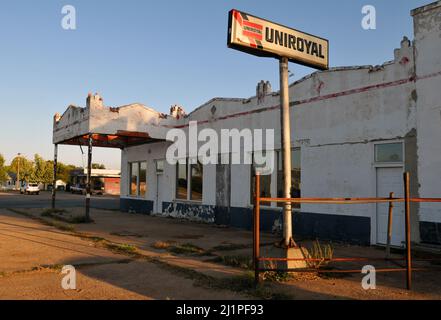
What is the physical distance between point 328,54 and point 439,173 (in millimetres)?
3912

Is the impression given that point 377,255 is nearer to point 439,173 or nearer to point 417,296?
point 439,173

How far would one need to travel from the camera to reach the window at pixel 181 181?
18.7 m

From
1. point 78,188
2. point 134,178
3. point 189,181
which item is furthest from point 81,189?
point 189,181

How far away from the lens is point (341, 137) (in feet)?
38.8

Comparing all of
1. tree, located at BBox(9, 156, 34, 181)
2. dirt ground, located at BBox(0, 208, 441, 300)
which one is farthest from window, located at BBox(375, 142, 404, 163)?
tree, located at BBox(9, 156, 34, 181)

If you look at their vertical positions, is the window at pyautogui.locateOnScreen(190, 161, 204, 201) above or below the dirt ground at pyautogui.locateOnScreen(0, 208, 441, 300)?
above

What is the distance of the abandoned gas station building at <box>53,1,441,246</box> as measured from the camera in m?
9.76

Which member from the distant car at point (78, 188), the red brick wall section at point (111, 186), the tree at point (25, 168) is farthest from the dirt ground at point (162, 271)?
the tree at point (25, 168)

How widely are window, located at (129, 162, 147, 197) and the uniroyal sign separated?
590 inches

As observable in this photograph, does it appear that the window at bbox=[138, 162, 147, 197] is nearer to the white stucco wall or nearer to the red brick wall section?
the white stucco wall

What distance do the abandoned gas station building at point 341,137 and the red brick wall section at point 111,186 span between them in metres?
44.9

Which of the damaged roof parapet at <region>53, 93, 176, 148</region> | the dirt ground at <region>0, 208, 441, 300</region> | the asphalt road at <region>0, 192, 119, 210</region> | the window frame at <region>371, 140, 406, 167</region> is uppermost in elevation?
the damaged roof parapet at <region>53, 93, 176, 148</region>

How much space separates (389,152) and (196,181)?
9.40 metres
